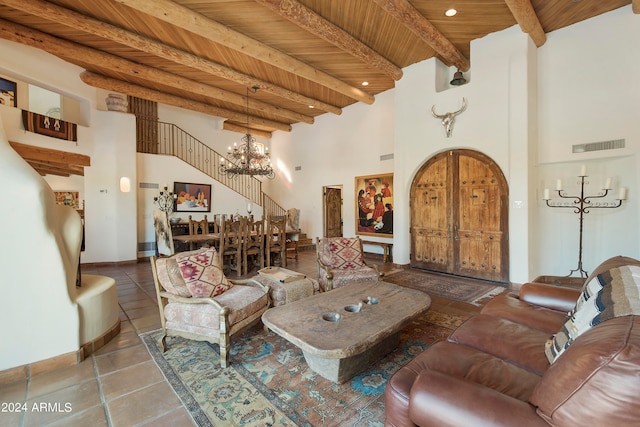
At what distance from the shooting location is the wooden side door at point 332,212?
897 cm

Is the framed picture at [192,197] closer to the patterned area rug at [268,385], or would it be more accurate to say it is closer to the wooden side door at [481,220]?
the patterned area rug at [268,385]

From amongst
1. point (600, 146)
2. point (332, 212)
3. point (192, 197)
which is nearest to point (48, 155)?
point (192, 197)

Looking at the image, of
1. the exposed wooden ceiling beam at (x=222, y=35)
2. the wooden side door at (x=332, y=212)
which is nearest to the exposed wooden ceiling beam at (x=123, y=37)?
the exposed wooden ceiling beam at (x=222, y=35)

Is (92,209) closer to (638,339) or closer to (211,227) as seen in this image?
(211,227)

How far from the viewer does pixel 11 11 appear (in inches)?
166

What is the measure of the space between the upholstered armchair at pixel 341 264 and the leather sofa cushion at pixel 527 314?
1.70 m

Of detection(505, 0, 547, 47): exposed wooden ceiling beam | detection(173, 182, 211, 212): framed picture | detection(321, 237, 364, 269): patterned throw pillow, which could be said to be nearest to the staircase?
detection(173, 182, 211, 212): framed picture

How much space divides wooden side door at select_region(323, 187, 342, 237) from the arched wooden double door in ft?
11.2

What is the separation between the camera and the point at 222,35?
4398 mm

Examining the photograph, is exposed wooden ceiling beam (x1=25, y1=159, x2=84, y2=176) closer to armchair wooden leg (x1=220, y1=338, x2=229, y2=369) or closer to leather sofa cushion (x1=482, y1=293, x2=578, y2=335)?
armchair wooden leg (x1=220, y1=338, x2=229, y2=369)

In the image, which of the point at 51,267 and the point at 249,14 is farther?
the point at 249,14

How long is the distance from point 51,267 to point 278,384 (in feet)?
6.97


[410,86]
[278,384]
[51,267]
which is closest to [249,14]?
[410,86]

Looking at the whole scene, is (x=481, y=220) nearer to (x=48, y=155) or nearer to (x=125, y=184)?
(x=125, y=184)
